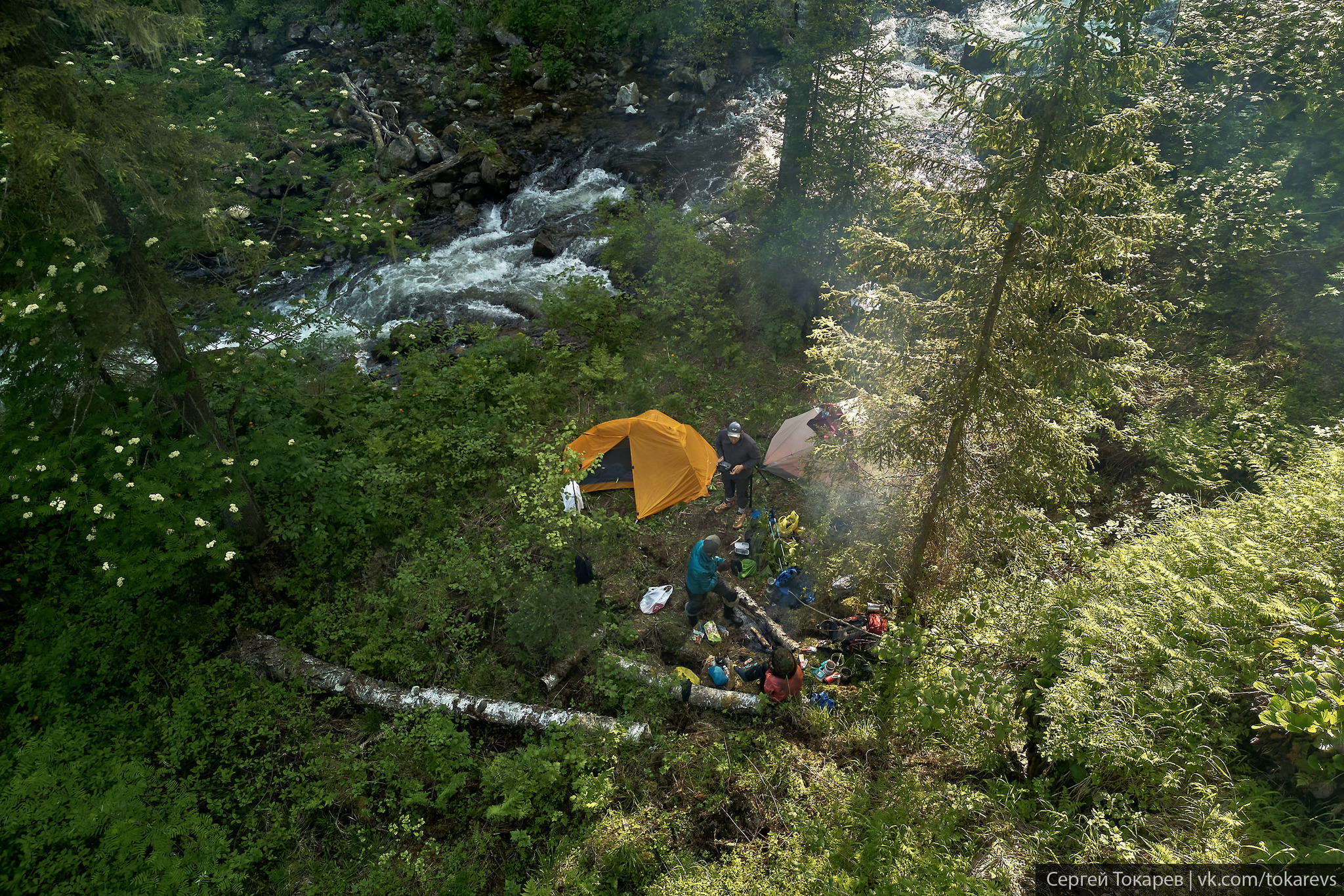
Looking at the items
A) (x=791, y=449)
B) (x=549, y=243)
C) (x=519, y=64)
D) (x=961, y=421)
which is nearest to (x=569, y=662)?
(x=791, y=449)

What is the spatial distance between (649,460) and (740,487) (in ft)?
4.64

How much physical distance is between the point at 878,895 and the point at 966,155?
1748 centimetres

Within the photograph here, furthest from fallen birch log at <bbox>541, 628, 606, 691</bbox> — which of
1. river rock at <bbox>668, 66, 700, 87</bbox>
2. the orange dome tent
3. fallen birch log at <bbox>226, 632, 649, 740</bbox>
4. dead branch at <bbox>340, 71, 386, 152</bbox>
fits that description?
river rock at <bbox>668, 66, 700, 87</bbox>

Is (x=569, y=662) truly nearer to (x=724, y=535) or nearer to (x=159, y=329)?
(x=724, y=535)

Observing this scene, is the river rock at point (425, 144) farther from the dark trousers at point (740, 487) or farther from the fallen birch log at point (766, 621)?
the fallen birch log at point (766, 621)

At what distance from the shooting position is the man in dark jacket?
8.56 meters

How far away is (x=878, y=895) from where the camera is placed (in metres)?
3.94

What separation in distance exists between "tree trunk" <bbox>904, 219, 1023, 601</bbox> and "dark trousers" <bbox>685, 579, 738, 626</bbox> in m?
2.04

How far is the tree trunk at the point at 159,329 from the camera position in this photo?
565 cm

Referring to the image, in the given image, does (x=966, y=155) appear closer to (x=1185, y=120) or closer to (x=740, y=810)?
(x=1185, y=120)

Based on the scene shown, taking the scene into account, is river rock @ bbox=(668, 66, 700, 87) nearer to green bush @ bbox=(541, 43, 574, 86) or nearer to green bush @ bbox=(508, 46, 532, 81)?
green bush @ bbox=(541, 43, 574, 86)

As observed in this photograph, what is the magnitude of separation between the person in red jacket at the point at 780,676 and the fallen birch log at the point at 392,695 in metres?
1.34

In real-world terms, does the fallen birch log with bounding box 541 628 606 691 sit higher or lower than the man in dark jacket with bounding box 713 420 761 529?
lower

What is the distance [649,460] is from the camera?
29.5 feet
